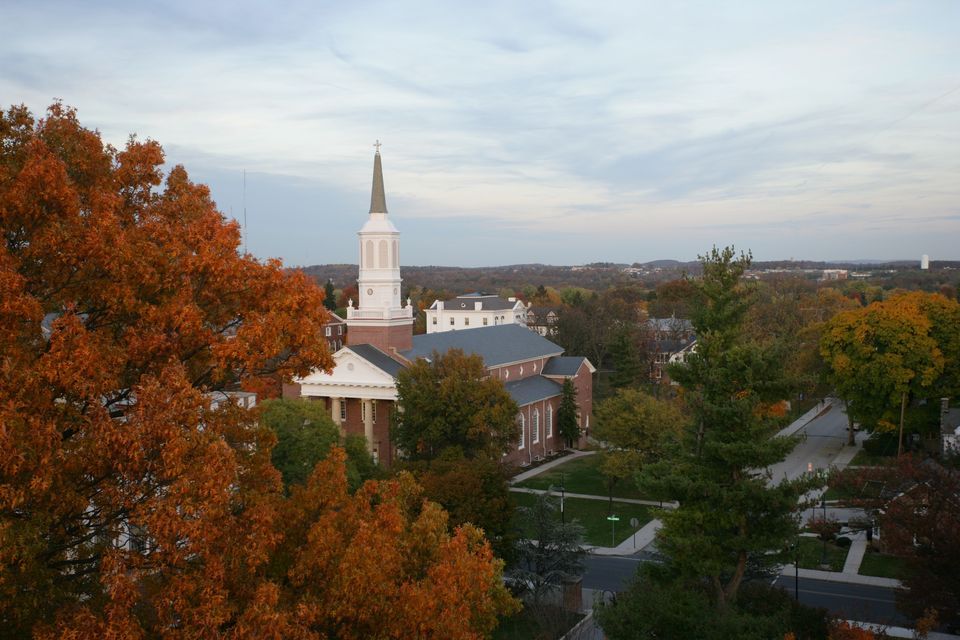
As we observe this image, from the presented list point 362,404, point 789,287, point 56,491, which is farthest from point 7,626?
point 789,287

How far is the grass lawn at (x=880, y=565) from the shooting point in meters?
29.0

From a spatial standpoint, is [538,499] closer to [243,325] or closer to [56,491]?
[243,325]

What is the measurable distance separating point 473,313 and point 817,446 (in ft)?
184

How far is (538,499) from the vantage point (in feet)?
84.4

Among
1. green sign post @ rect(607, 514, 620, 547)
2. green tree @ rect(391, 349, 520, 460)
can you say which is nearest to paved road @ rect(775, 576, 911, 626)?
green sign post @ rect(607, 514, 620, 547)

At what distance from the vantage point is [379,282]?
49156 mm

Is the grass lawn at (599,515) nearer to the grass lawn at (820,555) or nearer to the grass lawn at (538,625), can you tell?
the grass lawn at (820,555)

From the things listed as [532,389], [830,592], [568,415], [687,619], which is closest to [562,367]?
[568,415]

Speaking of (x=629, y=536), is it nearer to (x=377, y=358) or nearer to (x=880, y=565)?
(x=880, y=565)

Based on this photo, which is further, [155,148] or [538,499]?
[538,499]

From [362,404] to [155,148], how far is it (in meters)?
36.9

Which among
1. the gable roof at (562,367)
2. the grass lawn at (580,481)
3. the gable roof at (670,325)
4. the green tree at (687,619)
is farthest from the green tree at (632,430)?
the gable roof at (670,325)

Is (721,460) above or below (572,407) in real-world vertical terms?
above

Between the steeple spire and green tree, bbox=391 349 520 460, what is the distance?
1196cm
